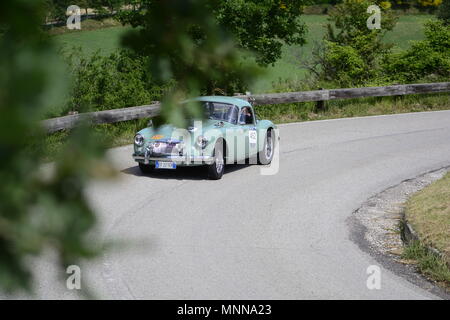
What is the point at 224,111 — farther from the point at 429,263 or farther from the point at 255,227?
the point at 429,263

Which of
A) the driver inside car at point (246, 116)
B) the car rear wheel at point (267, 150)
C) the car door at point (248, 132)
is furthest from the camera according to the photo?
the car rear wheel at point (267, 150)

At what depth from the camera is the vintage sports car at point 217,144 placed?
1238 centimetres

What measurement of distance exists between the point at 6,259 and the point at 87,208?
0.67ft

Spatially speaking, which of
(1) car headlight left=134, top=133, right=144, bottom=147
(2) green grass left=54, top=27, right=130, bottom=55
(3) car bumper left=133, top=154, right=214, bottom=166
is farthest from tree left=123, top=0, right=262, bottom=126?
(2) green grass left=54, top=27, right=130, bottom=55

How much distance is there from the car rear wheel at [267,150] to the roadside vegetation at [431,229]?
12.7ft

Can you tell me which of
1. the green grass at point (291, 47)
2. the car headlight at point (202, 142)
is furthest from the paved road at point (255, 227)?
the green grass at point (291, 47)

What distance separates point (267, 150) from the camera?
48.6 ft

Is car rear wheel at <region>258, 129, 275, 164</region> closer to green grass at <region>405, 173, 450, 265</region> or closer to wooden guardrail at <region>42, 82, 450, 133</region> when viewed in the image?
wooden guardrail at <region>42, 82, 450, 133</region>

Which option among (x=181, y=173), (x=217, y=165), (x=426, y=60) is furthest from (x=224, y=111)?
(x=426, y=60)

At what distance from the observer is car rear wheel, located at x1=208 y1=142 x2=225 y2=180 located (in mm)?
12688

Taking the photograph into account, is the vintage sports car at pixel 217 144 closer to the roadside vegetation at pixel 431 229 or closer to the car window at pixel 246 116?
the car window at pixel 246 116

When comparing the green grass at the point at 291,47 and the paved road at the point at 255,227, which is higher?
the paved road at the point at 255,227
